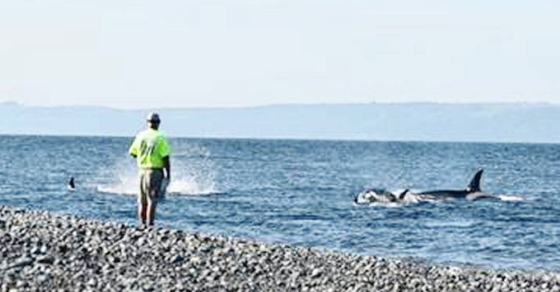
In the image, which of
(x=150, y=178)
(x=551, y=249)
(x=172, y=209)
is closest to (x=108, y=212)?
(x=172, y=209)

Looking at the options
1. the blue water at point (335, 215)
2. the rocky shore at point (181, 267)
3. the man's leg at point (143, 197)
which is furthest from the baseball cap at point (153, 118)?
the blue water at point (335, 215)

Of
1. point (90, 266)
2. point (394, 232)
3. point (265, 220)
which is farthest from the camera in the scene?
point (265, 220)

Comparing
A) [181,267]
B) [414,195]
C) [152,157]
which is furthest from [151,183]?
[414,195]

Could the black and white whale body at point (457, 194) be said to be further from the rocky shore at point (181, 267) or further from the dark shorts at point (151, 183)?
the dark shorts at point (151, 183)

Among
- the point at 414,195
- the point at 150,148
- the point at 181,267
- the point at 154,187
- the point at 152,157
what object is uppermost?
the point at 150,148

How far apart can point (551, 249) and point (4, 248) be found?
21193 millimetres

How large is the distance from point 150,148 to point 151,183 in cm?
74

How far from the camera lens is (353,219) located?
51156mm

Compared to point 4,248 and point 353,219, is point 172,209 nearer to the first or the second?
point 353,219

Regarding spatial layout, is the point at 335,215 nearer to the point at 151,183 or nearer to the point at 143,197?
the point at 143,197

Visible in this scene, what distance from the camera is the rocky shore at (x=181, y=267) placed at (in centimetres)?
2159

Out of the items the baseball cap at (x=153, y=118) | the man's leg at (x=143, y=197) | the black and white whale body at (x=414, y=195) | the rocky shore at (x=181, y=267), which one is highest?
the baseball cap at (x=153, y=118)

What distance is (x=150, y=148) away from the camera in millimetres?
28406

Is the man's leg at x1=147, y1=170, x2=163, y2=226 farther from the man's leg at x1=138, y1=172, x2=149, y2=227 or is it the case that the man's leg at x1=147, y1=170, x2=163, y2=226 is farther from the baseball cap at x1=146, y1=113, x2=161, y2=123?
the baseball cap at x1=146, y1=113, x2=161, y2=123
